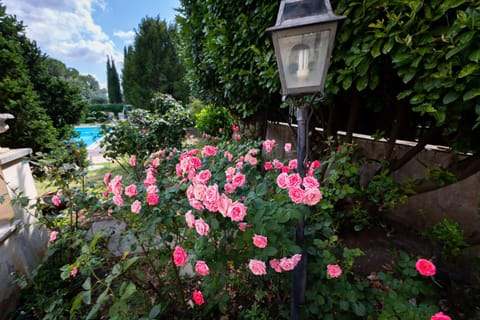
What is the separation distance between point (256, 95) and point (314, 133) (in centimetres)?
90

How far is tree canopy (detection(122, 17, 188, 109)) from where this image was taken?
46.7 ft

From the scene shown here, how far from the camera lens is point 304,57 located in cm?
91

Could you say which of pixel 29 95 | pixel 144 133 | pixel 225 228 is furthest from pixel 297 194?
pixel 29 95

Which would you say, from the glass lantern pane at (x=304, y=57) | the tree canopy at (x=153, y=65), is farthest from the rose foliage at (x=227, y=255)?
the tree canopy at (x=153, y=65)

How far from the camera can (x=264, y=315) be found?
1.20 meters

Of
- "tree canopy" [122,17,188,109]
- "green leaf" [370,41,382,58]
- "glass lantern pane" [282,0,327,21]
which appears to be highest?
"tree canopy" [122,17,188,109]

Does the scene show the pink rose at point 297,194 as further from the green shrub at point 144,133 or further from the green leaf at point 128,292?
the green shrub at point 144,133

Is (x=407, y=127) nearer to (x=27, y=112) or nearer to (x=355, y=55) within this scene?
(x=355, y=55)

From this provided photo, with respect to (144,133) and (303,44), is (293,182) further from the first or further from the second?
(144,133)

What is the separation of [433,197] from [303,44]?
229 centimetres

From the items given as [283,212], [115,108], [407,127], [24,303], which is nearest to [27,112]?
[24,303]

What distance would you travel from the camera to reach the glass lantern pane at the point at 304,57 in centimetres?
87

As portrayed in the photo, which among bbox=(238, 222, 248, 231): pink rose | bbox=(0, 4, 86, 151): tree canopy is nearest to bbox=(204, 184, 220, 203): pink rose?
bbox=(238, 222, 248, 231): pink rose

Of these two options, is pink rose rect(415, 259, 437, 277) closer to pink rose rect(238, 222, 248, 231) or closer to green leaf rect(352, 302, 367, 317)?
green leaf rect(352, 302, 367, 317)
